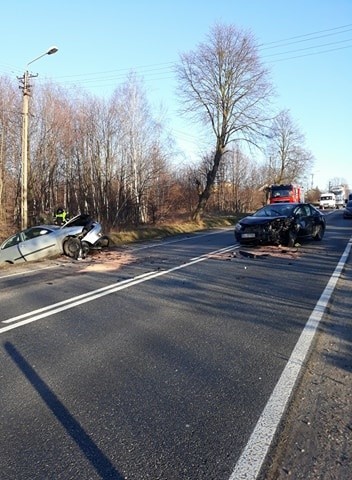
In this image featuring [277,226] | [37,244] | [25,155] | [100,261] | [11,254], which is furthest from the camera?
[25,155]

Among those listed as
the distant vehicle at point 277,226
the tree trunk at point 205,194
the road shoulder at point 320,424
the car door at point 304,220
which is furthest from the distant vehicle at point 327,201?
the road shoulder at point 320,424

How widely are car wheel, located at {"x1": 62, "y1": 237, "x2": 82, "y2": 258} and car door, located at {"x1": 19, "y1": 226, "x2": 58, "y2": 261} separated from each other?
312 millimetres

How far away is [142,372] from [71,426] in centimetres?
111

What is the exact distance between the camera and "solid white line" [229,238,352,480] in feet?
8.87

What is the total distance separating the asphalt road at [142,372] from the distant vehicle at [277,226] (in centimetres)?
569

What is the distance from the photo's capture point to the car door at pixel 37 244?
550 inches

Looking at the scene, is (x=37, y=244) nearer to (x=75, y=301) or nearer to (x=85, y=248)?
(x=85, y=248)

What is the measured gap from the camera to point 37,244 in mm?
14102

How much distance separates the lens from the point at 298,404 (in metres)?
3.55

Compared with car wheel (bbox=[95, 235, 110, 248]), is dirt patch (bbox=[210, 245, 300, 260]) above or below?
below

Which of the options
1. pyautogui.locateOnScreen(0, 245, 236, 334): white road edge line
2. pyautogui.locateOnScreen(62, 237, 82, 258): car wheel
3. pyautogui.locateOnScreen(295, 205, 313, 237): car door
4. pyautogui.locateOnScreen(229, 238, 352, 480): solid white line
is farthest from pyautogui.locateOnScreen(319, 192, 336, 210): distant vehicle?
pyautogui.locateOnScreen(229, 238, 352, 480): solid white line

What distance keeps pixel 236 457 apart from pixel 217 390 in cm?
99

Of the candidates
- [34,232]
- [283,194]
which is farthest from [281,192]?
[34,232]

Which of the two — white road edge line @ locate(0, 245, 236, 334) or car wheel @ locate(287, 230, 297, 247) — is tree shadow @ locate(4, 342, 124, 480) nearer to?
white road edge line @ locate(0, 245, 236, 334)
